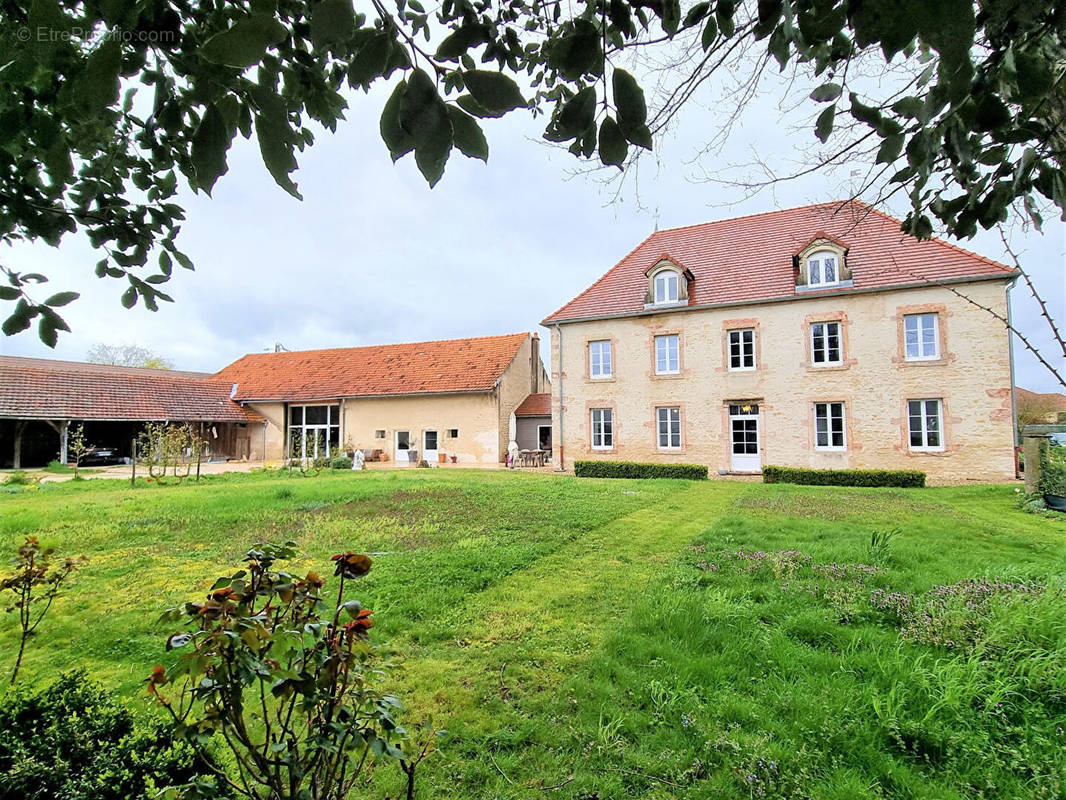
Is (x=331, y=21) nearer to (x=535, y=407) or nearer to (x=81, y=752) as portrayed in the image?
(x=81, y=752)

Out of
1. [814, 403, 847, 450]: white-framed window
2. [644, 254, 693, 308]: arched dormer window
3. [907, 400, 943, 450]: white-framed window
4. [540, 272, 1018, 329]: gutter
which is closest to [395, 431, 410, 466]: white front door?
[540, 272, 1018, 329]: gutter

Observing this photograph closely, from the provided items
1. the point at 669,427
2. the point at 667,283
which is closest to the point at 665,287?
the point at 667,283

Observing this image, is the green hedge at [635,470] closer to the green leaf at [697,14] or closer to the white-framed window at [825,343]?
the white-framed window at [825,343]

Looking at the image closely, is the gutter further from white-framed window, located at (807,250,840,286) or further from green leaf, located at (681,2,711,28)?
green leaf, located at (681,2,711,28)

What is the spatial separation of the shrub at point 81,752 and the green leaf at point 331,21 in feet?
6.72

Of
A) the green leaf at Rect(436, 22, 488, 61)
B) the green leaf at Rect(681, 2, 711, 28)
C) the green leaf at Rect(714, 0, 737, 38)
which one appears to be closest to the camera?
the green leaf at Rect(436, 22, 488, 61)

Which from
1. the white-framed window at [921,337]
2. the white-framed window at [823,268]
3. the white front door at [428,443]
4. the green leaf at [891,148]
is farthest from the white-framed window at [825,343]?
the green leaf at [891,148]

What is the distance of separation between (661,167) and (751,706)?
10.6ft

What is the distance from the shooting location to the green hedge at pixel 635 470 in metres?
17.2

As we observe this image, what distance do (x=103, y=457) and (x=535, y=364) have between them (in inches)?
839

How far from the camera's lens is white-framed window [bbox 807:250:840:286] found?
56.8ft

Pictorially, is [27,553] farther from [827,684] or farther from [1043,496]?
[1043,496]

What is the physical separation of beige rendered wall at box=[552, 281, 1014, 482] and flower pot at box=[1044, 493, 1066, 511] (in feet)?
18.5

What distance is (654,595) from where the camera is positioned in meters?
4.77
